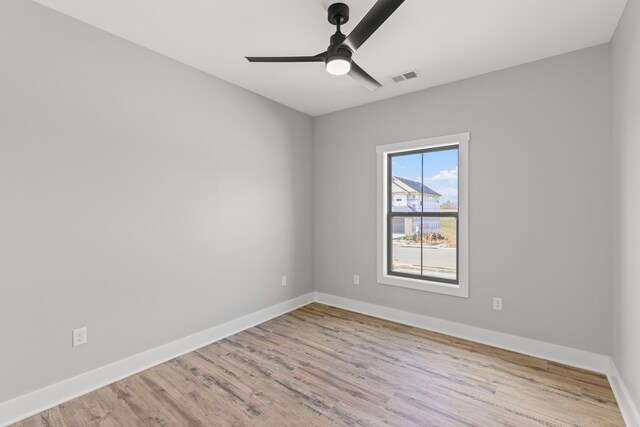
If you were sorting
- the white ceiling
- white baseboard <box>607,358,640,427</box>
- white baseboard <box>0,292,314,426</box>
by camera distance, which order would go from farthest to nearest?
1. the white ceiling
2. white baseboard <box>0,292,314,426</box>
3. white baseboard <box>607,358,640,427</box>

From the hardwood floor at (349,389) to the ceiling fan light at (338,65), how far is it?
2.28 m

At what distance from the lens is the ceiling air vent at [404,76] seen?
3.03 m

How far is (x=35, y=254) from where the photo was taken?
203cm

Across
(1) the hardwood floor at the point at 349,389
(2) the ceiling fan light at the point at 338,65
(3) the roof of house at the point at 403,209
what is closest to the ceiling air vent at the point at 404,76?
(2) the ceiling fan light at the point at 338,65

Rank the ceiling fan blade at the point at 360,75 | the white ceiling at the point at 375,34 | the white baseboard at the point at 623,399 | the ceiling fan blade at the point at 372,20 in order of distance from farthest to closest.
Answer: the ceiling fan blade at the point at 360,75, the white ceiling at the point at 375,34, the white baseboard at the point at 623,399, the ceiling fan blade at the point at 372,20

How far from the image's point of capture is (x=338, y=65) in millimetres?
2004

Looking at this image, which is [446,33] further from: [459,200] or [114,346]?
[114,346]

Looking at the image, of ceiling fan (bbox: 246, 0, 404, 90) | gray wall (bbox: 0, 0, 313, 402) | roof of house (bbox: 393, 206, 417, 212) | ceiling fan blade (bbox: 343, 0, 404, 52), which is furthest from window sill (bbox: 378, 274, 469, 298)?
ceiling fan blade (bbox: 343, 0, 404, 52)

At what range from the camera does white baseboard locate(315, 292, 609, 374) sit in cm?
255

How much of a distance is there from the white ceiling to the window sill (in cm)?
218

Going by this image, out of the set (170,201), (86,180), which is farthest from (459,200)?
(86,180)

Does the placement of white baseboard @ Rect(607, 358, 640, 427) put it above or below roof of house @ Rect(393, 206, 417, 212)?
below

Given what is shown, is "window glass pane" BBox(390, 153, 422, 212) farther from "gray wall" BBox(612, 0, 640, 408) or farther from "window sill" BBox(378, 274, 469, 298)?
"gray wall" BBox(612, 0, 640, 408)

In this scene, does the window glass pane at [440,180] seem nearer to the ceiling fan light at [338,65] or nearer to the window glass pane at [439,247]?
the window glass pane at [439,247]
